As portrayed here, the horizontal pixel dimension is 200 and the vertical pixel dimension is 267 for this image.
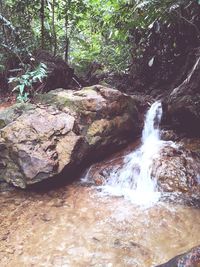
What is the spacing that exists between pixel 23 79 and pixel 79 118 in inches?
64.2

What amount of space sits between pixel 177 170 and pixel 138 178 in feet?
2.04

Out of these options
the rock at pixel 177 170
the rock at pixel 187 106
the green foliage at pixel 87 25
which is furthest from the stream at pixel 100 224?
the green foliage at pixel 87 25

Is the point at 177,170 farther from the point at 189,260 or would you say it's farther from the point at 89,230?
the point at 189,260

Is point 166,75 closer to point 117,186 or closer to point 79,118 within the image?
point 79,118

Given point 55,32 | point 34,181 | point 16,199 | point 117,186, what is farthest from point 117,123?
point 55,32

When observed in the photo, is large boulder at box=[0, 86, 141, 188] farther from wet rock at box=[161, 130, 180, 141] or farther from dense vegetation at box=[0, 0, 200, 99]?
dense vegetation at box=[0, 0, 200, 99]

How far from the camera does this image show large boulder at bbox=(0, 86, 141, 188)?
16.1ft

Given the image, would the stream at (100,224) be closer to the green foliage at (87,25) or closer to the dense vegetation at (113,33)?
the dense vegetation at (113,33)

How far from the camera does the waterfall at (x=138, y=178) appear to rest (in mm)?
4664

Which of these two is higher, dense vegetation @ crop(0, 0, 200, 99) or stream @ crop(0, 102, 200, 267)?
dense vegetation @ crop(0, 0, 200, 99)

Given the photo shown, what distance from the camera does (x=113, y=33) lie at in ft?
26.1

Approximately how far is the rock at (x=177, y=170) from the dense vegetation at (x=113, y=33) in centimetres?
207

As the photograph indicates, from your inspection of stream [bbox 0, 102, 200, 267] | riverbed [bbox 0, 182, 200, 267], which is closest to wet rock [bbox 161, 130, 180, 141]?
stream [bbox 0, 102, 200, 267]

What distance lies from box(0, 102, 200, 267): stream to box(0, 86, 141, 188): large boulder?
36 cm
